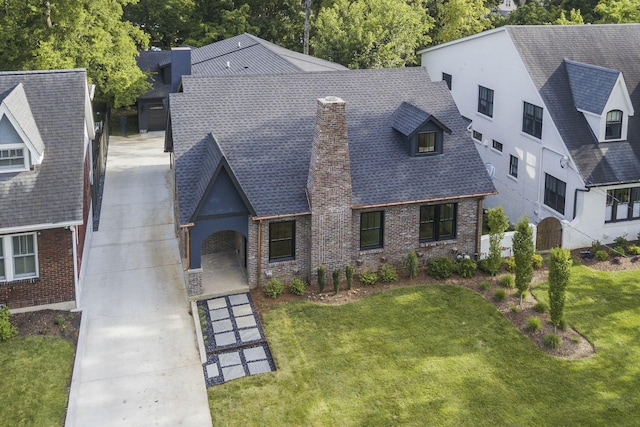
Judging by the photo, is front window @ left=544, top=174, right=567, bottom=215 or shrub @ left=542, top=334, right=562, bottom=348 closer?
shrub @ left=542, top=334, right=562, bottom=348

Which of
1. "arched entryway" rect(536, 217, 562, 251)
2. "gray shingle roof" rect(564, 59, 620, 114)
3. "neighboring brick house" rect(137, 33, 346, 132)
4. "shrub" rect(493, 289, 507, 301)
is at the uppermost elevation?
"neighboring brick house" rect(137, 33, 346, 132)

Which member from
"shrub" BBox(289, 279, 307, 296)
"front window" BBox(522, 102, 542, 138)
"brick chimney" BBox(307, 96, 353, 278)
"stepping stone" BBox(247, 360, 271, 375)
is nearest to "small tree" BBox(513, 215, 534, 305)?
"brick chimney" BBox(307, 96, 353, 278)

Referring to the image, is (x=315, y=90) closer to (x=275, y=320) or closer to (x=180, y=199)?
(x=180, y=199)

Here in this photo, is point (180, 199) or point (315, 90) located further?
point (315, 90)

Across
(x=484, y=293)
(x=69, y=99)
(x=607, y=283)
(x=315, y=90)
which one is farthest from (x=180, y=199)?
(x=607, y=283)

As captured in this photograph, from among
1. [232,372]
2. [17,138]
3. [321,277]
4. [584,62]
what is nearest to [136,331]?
[232,372]

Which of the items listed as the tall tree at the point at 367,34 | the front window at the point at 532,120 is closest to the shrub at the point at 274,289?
the front window at the point at 532,120

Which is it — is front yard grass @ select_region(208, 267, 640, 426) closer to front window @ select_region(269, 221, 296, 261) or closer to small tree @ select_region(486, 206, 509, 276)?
small tree @ select_region(486, 206, 509, 276)
